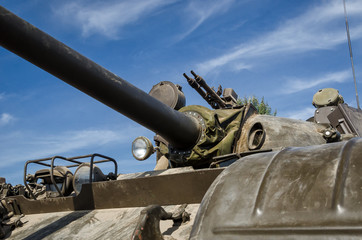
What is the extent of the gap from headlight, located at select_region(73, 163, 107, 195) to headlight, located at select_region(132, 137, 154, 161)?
57 cm

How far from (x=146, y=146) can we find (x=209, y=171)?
7.47 feet

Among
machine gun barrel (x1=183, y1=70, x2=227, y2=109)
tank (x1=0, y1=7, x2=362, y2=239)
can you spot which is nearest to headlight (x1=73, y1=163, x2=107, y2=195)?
tank (x1=0, y1=7, x2=362, y2=239)

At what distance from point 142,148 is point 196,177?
2.22 metres

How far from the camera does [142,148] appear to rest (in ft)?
19.2

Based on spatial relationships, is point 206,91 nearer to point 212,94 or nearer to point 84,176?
point 212,94

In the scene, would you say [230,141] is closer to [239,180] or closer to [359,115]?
[359,115]

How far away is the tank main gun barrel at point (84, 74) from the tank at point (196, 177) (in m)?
0.01

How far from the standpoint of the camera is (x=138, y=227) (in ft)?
7.88

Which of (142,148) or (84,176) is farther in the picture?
(142,148)

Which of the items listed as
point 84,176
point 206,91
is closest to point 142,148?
point 84,176

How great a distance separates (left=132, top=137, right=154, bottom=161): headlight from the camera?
578 cm

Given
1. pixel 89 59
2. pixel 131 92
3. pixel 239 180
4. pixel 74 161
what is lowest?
pixel 239 180

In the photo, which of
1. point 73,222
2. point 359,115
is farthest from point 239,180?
point 359,115

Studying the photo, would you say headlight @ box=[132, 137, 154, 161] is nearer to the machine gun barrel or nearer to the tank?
the tank
